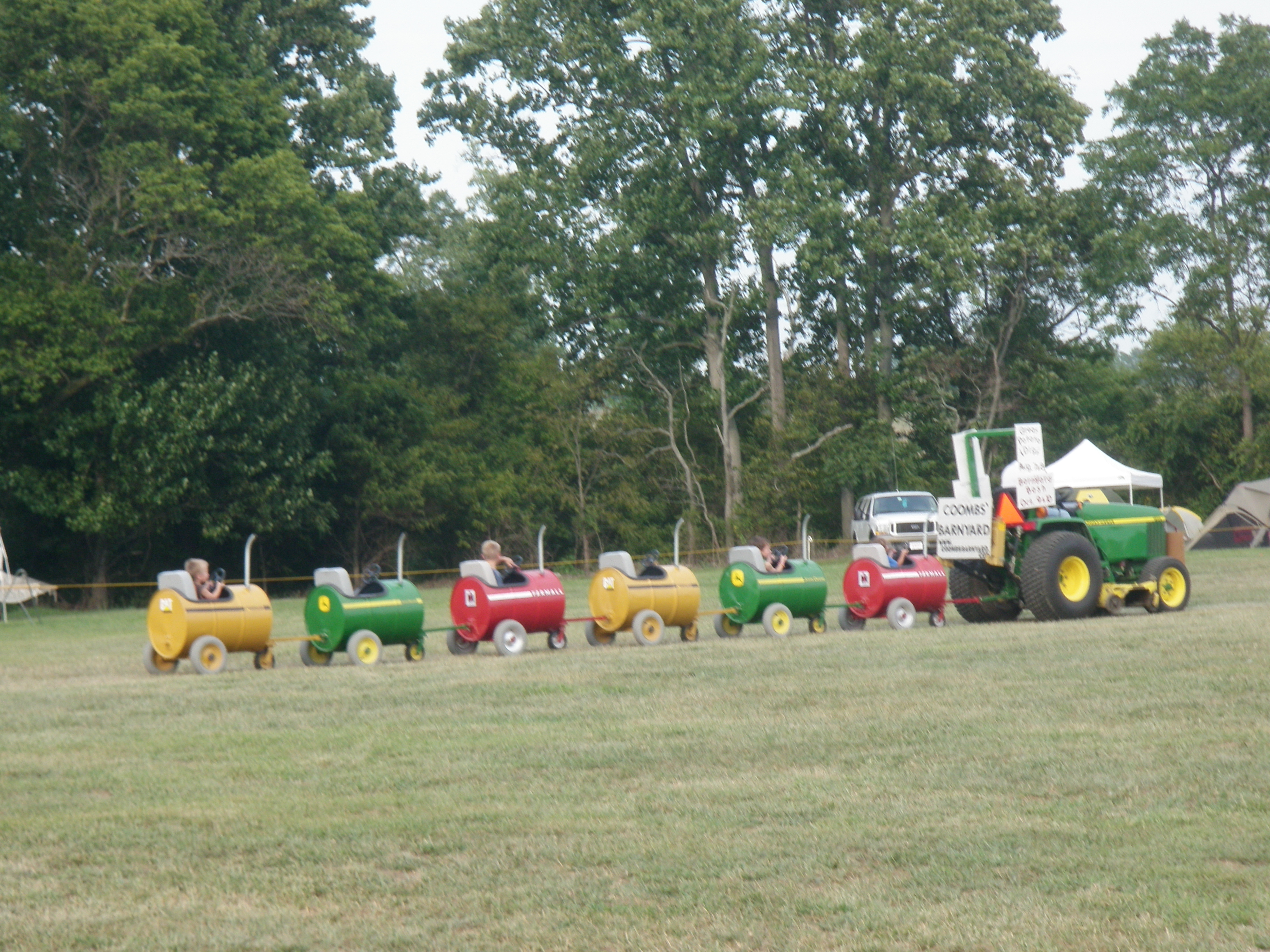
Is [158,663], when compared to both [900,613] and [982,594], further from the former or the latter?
[982,594]

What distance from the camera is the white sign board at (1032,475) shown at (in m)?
17.6

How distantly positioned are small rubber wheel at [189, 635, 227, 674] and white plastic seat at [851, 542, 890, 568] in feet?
24.7

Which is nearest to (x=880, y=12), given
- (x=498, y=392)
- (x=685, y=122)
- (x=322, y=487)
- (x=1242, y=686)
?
(x=685, y=122)

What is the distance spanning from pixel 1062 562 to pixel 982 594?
132 centimetres


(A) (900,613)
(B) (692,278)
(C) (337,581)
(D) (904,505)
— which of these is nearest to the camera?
(C) (337,581)

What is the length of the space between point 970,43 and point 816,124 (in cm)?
473

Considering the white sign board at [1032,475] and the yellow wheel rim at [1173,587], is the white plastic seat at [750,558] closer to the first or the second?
the white sign board at [1032,475]

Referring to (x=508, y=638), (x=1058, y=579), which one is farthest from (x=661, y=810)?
(x=1058, y=579)

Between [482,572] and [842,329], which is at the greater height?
[842,329]

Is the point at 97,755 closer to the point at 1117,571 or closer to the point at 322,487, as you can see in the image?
the point at 1117,571

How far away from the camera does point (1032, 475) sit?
17641 mm

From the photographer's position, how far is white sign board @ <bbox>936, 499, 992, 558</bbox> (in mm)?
17484

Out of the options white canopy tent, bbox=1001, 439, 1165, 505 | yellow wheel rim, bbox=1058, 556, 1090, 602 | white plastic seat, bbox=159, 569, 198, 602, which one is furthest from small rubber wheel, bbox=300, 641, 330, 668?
white canopy tent, bbox=1001, 439, 1165, 505

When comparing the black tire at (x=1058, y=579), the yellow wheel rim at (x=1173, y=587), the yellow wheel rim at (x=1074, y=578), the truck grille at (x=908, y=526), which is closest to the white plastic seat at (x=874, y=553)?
the black tire at (x=1058, y=579)
